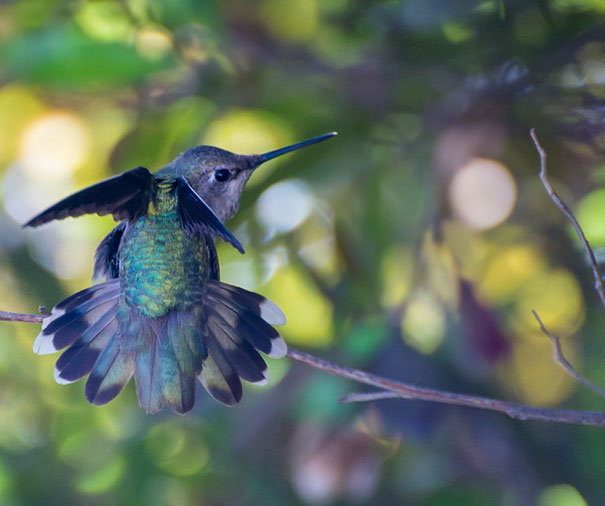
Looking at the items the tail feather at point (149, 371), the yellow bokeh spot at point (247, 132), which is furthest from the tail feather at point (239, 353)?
the yellow bokeh spot at point (247, 132)

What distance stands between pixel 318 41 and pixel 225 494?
1739 millimetres

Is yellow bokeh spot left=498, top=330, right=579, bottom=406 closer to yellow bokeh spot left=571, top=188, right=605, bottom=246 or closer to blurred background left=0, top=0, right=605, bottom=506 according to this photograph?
blurred background left=0, top=0, right=605, bottom=506

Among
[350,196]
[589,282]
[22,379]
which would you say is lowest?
[22,379]

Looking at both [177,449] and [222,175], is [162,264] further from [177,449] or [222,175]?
[177,449]

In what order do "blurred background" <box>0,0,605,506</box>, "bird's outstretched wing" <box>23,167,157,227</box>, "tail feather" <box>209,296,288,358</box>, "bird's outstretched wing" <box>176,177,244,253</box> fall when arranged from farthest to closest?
"blurred background" <box>0,0,605,506</box>, "tail feather" <box>209,296,288,358</box>, "bird's outstretched wing" <box>176,177,244,253</box>, "bird's outstretched wing" <box>23,167,157,227</box>

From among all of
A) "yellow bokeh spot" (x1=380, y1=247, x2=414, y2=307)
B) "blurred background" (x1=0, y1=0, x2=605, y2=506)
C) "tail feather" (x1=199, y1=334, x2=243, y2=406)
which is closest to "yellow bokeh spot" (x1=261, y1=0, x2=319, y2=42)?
"blurred background" (x1=0, y1=0, x2=605, y2=506)

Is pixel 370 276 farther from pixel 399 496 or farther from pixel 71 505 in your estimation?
pixel 71 505

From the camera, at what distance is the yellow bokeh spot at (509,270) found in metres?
2.85

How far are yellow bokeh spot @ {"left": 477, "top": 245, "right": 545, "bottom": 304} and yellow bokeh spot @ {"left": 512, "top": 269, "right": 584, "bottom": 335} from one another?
0.03 metres

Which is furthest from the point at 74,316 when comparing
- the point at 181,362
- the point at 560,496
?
the point at 560,496

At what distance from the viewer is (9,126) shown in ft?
10.3

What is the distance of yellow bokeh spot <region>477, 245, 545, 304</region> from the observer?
9.36 ft

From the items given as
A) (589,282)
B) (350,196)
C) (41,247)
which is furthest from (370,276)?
(41,247)

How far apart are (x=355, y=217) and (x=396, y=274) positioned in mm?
241
